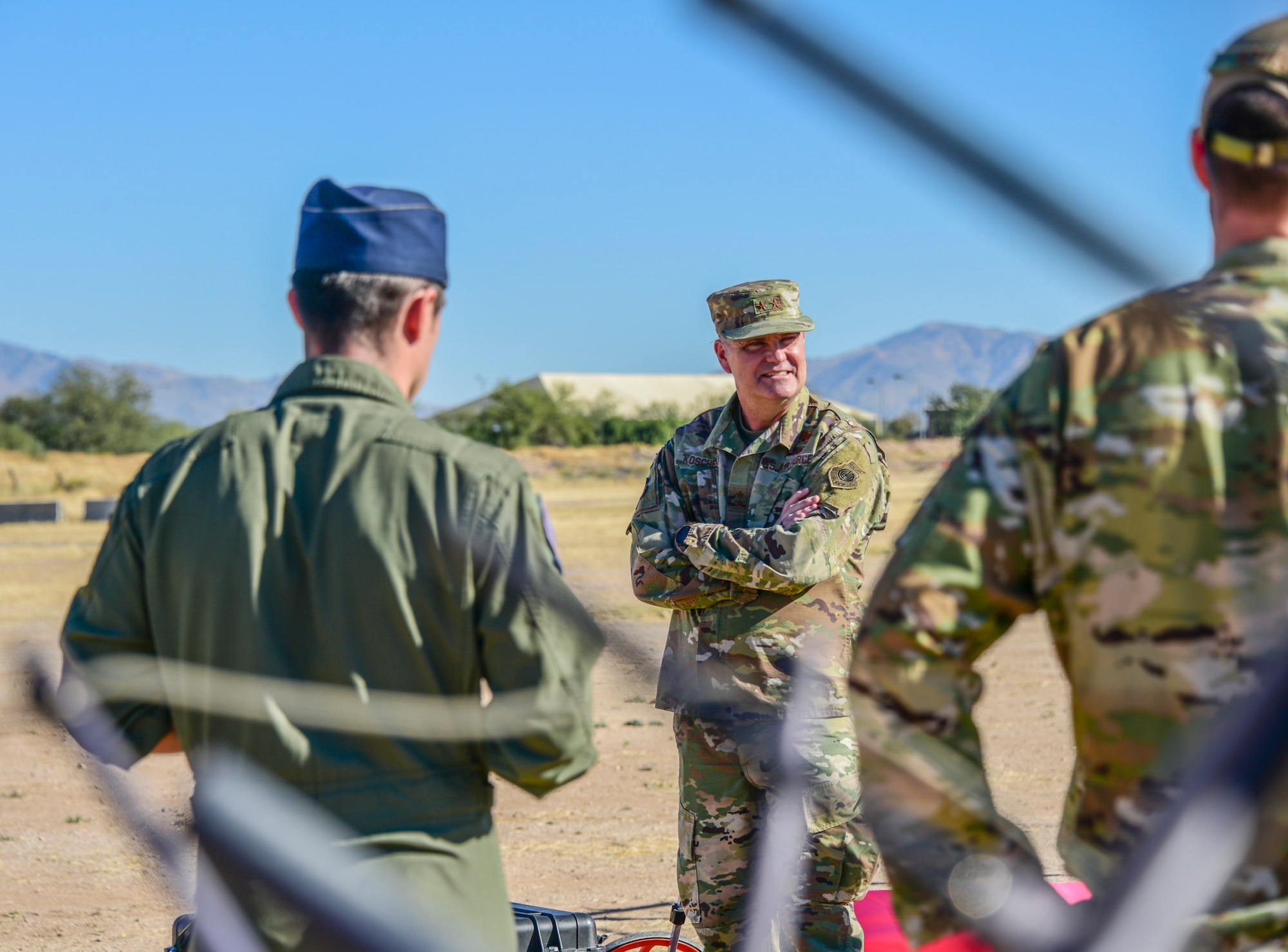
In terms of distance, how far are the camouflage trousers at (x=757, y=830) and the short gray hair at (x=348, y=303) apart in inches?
86.7

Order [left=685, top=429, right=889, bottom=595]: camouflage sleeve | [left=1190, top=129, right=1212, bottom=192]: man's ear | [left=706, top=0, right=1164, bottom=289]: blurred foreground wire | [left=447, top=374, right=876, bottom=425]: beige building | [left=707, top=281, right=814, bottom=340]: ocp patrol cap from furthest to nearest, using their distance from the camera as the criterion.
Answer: [left=447, top=374, right=876, bottom=425]: beige building, [left=707, top=281, right=814, bottom=340]: ocp patrol cap, [left=685, top=429, right=889, bottom=595]: camouflage sleeve, [left=1190, top=129, right=1212, bottom=192]: man's ear, [left=706, top=0, right=1164, bottom=289]: blurred foreground wire

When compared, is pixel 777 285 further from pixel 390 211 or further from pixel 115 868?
pixel 115 868

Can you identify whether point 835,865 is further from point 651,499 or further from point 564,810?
point 564,810

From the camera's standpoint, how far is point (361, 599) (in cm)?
218

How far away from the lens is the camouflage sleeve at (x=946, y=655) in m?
1.71

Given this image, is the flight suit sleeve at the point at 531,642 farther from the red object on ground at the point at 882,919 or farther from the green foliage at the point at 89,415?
the green foliage at the point at 89,415

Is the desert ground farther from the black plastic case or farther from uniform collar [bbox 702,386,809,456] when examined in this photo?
the black plastic case

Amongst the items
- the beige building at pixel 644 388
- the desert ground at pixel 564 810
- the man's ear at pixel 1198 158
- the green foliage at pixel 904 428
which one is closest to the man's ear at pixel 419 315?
the desert ground at pixel 564 810

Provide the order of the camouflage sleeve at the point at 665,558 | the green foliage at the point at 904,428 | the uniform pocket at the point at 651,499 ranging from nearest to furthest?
1. the camouflage sleeve at the point at 665,558
2. the uniform pocket at the point at 651,499
3. the green foliage at the point at 904,428

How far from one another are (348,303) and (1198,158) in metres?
1.41

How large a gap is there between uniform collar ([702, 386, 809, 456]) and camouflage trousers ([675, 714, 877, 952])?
0.93 m

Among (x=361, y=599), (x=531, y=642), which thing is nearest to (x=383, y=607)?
(x=361, y=599)

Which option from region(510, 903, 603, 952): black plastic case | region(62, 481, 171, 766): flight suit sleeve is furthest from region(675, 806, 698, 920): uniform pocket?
region(62, 481, 171, 766): flight suit sleeve

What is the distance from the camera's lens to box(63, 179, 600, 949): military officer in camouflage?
219 centimetres
